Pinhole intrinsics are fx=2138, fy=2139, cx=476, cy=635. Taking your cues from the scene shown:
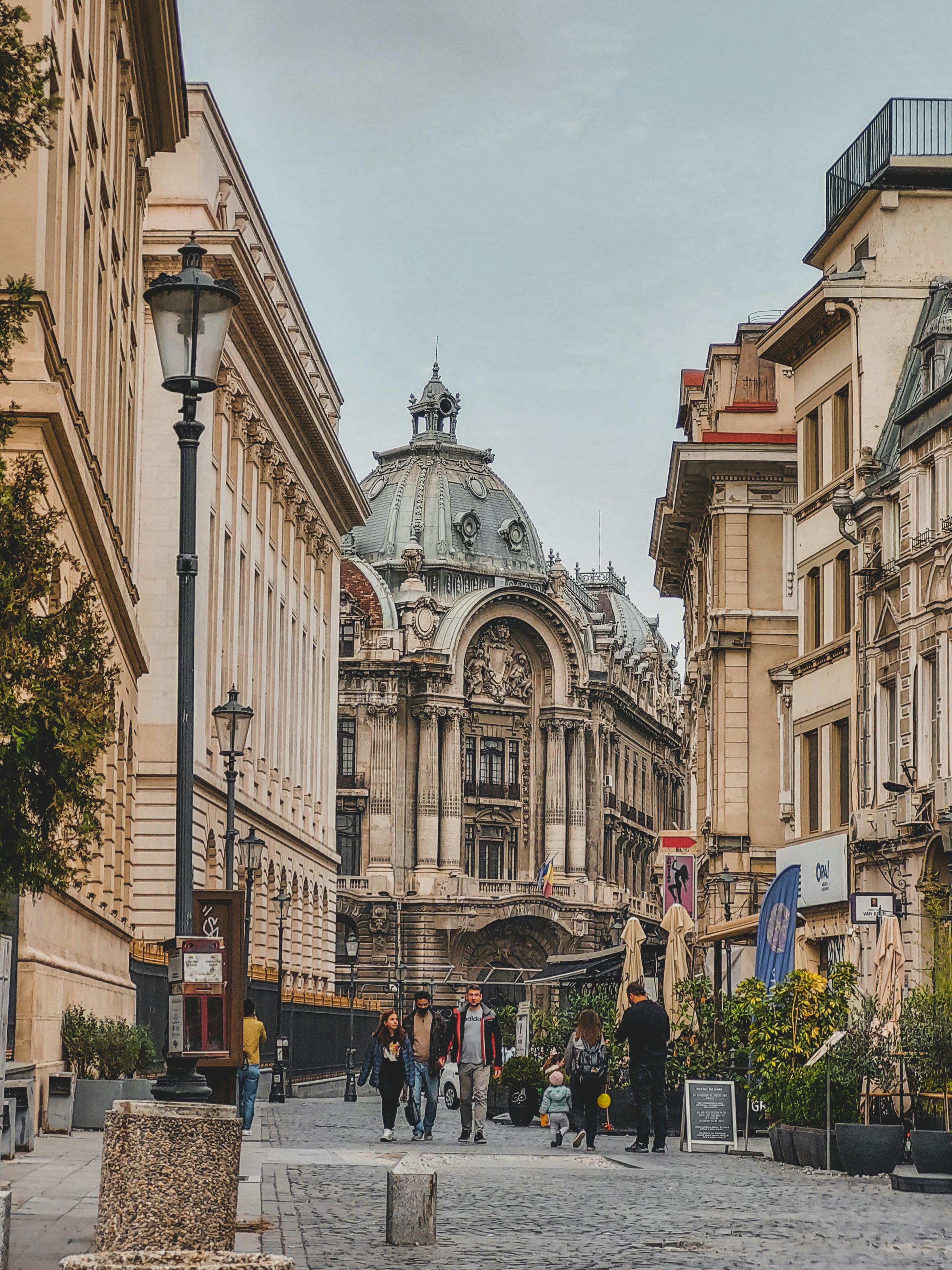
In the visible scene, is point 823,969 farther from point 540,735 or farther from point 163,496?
point 540,735

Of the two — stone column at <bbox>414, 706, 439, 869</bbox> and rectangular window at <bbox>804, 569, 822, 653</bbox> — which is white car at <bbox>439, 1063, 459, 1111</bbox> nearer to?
rectangular window at <bbox>804, 569, 822, 653</bbox>

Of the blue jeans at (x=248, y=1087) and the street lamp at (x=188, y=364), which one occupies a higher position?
the street lamp at (x=188, y=364)

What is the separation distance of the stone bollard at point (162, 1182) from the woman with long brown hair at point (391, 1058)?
14.6m

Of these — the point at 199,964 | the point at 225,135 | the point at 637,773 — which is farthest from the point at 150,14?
→ the point at 637,773

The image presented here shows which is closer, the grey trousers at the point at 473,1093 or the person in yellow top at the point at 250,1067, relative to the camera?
the person in yellow top at the point at 250,1067

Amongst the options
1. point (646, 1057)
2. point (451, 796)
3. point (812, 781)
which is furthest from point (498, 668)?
point (646, 1057)

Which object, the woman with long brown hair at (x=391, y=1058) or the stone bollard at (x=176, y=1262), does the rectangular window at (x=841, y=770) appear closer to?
the woman with long brown hair at (x=391, y=1058)

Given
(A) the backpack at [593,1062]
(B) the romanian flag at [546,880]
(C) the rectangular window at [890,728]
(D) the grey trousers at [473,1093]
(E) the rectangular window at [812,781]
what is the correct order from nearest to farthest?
(A) the backpack at [593,1062]
(D) the grey trousers at [473,1093]
(C) the rectangular window at [890,728]
(E) the rectangular window at [812,781]
(B) the romanian flag at [546,880]

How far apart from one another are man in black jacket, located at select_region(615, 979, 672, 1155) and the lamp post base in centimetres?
1166

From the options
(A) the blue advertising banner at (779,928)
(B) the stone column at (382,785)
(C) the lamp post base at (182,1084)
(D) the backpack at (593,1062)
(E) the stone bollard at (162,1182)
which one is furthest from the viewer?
(B) the stone column at (382,785)

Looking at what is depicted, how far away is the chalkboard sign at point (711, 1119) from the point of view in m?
24.2

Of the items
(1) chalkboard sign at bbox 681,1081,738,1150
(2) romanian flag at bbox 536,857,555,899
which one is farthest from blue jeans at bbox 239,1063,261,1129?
(2) romanian flag at bbox 536,857,555,899

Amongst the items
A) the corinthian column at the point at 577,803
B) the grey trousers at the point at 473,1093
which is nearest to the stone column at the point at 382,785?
the corinthian column at the point at 577,803

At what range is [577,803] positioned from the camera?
4429 inches
